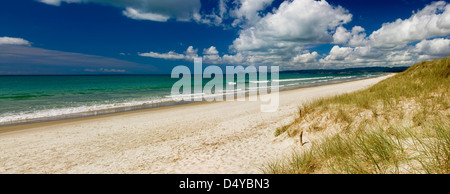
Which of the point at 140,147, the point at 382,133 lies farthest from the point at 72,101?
the point at 382,133

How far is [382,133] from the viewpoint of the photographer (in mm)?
4293

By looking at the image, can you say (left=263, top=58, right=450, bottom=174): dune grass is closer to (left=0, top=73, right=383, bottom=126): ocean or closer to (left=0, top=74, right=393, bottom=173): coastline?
(left=0, top=74, right=393, bottom=173): coastline

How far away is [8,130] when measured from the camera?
1054 cm

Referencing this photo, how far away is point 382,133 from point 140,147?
7.64 metres

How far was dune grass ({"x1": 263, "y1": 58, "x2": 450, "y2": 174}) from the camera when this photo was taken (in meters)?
3.24

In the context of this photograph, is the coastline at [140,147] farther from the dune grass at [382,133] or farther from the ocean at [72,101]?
the ocean at [72,101]

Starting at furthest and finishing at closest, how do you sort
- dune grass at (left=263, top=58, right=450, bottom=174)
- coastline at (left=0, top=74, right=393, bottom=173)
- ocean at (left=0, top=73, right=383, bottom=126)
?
ocean at (left=0, top=73, right=383, bottom=126) < coastline at (left=0, top=74, right=393, bottom=173) < dune grass at (left=263, top=58, right=450, bottom=174)

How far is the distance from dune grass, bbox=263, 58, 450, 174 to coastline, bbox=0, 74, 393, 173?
105 centimetres

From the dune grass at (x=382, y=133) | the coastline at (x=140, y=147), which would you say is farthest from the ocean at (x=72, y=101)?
the dune grass at (x=382, y=133)

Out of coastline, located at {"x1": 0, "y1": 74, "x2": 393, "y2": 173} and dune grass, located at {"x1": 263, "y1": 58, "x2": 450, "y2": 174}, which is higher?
dune grass, located at {"x1": 263, "y1": 58, "x2": 450, "y2": 174}

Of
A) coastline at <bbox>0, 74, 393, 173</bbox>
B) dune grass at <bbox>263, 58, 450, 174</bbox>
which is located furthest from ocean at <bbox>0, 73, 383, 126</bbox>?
dune grass at <bbox>263, 58, 450, 174</bbox>

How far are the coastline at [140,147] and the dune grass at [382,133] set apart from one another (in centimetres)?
105
